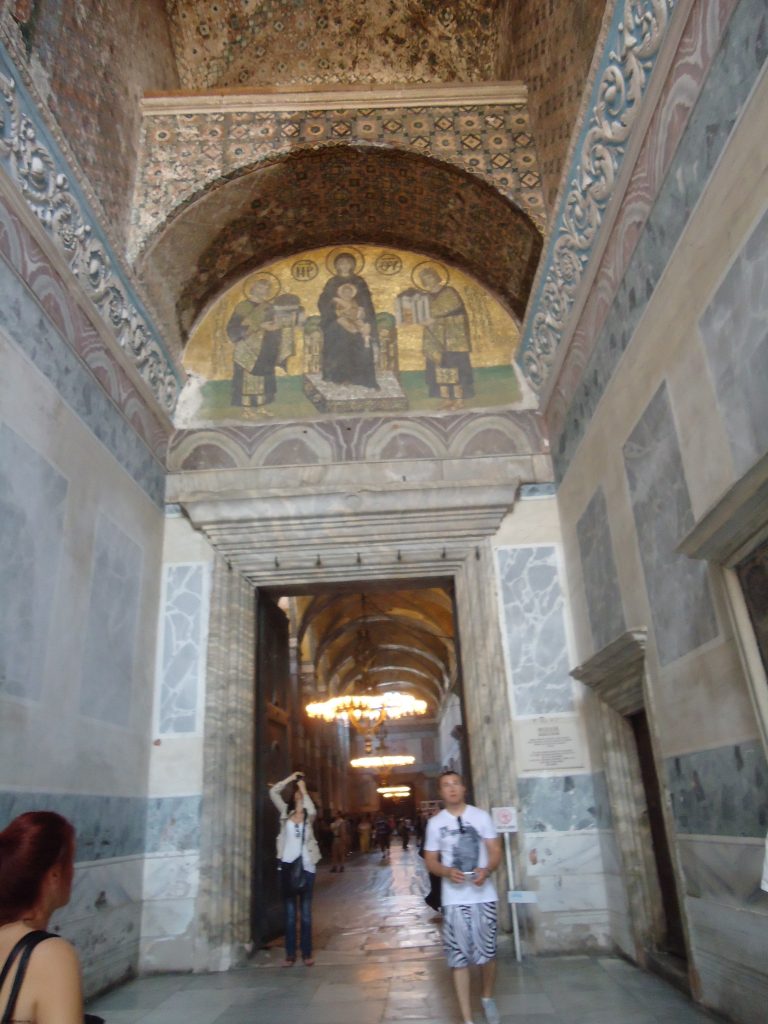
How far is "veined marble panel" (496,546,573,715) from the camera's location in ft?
18.1

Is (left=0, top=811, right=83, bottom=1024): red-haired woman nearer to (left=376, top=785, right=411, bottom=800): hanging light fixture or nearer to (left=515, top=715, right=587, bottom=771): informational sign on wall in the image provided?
(left=515, top=715, right=587, bottom=771): informational sign on wall

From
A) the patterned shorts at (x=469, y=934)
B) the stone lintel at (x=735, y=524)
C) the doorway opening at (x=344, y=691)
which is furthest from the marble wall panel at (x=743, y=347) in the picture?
the doorway opening at (x=344, y=691)

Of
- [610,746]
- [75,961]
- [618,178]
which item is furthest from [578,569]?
[75,961]

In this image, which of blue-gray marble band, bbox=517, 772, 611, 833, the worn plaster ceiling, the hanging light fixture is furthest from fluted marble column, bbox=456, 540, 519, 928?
the hanging light fixture

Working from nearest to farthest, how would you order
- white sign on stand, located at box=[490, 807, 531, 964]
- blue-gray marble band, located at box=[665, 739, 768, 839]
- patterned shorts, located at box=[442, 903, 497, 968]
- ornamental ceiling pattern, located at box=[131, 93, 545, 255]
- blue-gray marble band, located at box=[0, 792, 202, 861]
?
blue-gray marble band, located at box=[665, 739, 768, 839]
patterned shorts, located at box=[442, 903, 497, 968]
blue-gray marble band, located at box=[0, 792, 202, 861]
white sign on stand, located at box=[490, 807, 531, 964]
ornamental ceiling pattern, located at box=[131, 93, 545, 255]

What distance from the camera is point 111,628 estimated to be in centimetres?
493

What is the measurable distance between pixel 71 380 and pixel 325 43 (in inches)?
175

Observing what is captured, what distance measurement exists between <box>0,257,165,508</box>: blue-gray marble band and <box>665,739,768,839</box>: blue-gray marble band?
3976mm

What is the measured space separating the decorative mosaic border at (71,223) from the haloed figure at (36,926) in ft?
11.6

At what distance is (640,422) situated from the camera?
4035mm

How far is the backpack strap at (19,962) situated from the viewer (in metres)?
1.27

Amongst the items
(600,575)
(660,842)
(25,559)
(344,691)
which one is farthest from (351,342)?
(344,691)

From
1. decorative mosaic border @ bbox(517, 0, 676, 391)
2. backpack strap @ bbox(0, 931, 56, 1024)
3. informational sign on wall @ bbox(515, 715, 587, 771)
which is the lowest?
backpack strap @ bbox(0, 931, 56, 1024)

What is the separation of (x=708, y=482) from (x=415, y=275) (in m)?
4.37
